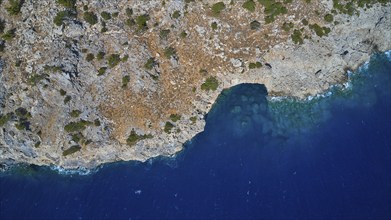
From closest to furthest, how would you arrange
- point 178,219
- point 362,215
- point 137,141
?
point 362,215 → point 178,219 → point 137,141

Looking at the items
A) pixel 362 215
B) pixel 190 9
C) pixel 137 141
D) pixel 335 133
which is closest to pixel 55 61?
pixel 137 141

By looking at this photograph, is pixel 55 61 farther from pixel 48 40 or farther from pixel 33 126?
pixel 33 126

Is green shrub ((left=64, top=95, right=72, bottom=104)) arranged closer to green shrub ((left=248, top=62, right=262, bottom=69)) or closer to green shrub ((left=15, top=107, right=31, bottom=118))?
green shrub ((left=15, top=107, right=31, bottom=118))

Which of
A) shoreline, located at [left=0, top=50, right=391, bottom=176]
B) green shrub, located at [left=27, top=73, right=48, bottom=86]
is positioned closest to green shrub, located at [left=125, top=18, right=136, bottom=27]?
green shrub, located at [left=27, top=73, right=48, bottom=86]

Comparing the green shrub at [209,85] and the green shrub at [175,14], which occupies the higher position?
the green shrub at [175,14]

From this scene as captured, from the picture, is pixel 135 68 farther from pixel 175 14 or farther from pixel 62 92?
pixel 62 92

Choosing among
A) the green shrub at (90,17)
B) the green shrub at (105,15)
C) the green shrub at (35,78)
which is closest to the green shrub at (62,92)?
the green shrub at (35,78)

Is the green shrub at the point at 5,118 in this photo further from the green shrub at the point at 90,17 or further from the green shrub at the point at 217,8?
the green shrub at the point at 217,8
